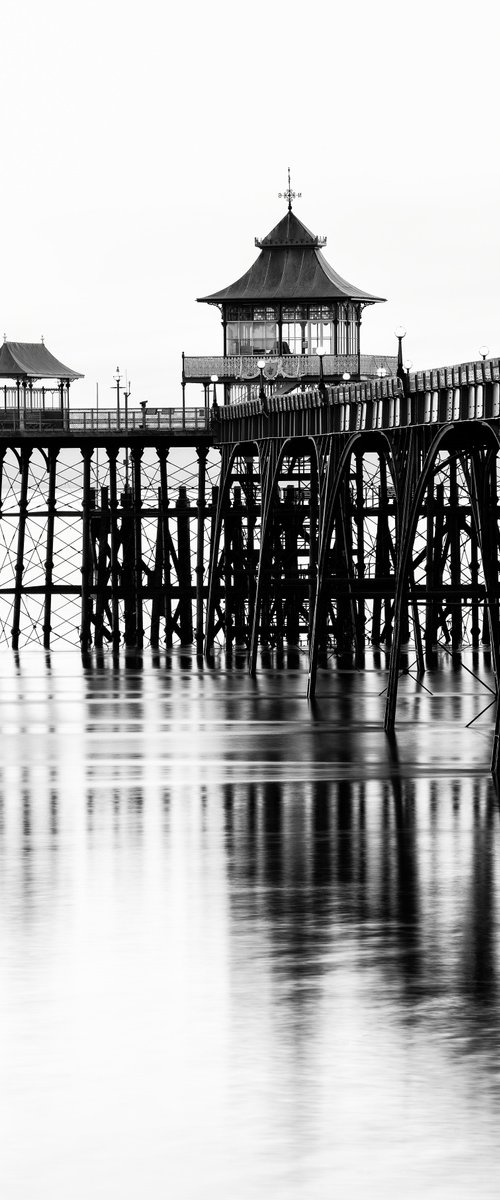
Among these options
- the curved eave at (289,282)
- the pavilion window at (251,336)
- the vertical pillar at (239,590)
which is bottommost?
the vertical pillar at (239,590)

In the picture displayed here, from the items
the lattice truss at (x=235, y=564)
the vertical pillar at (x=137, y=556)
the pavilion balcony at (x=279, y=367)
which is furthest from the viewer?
the pavilion balcony at (x=279, y=367)

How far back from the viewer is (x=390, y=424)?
1287 inches

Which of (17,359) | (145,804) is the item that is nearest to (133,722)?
(145,804)

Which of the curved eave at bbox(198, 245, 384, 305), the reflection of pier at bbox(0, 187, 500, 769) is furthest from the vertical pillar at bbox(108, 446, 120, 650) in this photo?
the curved eave at bbox(198, 245, 384, 305)

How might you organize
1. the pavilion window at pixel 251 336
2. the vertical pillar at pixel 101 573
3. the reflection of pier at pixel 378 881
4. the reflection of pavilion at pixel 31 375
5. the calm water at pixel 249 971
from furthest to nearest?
1. the reflection of pavilion at pixel 31 375
2. the pavilion window at pixel 251 336
3. the vertical pillar at pixel 101 573
4. the reflection of pier at pixel 378 881
5. the calm water at pixel 249 971

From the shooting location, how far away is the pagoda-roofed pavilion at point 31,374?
276ft

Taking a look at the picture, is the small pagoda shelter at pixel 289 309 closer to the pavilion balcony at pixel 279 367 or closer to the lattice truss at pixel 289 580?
the pavilion balcony at pixel 279 367

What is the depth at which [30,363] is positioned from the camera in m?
90.7

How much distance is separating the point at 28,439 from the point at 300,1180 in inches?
1743

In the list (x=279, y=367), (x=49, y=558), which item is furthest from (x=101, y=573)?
(x=279, y=367)

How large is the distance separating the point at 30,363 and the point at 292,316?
20577 millimetres

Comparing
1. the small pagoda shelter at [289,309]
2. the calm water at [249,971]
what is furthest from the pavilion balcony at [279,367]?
the calm water at [249,971]

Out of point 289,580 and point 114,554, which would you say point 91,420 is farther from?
point 114,554

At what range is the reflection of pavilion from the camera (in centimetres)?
8381
